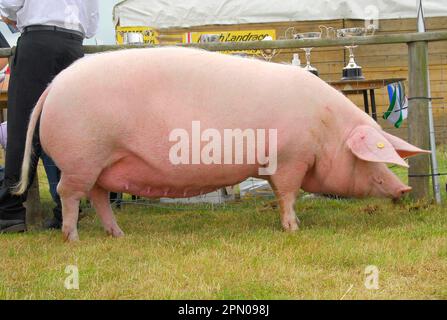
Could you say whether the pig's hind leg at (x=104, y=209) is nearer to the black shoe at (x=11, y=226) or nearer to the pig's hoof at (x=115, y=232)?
the pig's hoof at (x=115, y=232)

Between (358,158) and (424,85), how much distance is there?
1161 millimetres

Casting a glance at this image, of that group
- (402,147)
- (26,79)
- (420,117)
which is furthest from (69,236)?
(420,117)

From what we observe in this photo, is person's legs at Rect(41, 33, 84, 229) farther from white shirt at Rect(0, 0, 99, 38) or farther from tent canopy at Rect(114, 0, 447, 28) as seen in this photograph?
tent canopy at Rect(114, 0, 447, 28)

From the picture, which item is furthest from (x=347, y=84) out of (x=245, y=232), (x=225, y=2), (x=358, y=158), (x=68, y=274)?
(x=225, y=2)

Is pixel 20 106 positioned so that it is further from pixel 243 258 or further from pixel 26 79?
pixel 243 258

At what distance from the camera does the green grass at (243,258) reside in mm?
2986

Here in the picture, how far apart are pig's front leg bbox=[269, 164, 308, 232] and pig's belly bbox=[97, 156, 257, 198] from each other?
0.16m

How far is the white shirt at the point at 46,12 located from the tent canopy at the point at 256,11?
737 centimetres

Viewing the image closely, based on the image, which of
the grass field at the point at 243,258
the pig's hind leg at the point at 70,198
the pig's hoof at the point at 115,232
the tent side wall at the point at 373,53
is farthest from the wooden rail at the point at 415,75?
the tent side wall at the point at 373,53

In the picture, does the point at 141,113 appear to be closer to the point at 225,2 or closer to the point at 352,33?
the point at 352,33

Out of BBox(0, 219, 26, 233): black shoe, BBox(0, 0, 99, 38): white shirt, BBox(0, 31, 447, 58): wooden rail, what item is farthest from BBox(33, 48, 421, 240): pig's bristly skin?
BBox(0, 31, 447, 58): wooden rail

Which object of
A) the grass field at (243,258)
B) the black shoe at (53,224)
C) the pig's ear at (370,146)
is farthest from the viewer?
the black shoe at (53,224)

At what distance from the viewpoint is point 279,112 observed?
4.26m
